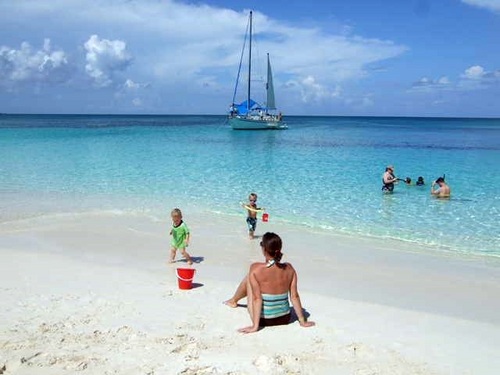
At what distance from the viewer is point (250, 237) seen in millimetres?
11266

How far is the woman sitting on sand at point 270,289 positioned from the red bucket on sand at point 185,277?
140 centimetres

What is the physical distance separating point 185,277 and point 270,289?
176 cm

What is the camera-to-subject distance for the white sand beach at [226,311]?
5.05 meters

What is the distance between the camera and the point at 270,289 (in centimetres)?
595

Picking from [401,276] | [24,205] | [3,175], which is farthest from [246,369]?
[3,175]

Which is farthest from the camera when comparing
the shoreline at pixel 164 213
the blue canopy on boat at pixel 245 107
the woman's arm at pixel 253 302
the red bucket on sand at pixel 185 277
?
the blue canopy on boat at pixel 245 107

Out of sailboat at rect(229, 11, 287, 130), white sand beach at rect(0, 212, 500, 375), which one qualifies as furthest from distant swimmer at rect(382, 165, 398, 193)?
sailboat at rect(229, 11, 287, 130)

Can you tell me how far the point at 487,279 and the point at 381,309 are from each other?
3.02 m

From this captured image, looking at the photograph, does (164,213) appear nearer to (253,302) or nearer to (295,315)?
(295,315)

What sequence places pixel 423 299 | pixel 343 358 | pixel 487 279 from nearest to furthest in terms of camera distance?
1. pixel 343 358
2. pixel 423 299
3. pixel 487 279

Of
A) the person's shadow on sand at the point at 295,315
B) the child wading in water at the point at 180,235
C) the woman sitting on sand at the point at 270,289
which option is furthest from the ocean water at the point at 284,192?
the woman sitting on sand at the point at 270,289

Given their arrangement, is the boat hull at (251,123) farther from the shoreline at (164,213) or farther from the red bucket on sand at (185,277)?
the red bucket on sand at (185,277)

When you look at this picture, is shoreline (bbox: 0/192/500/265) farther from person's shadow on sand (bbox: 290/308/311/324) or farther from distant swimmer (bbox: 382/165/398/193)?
distant swimmer (bbox: 382/165/398/193)

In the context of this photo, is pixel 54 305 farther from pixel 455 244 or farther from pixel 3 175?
pixel 3 175
